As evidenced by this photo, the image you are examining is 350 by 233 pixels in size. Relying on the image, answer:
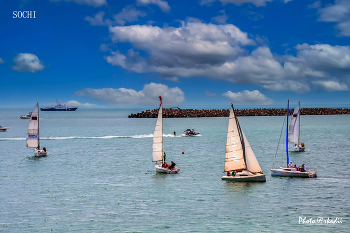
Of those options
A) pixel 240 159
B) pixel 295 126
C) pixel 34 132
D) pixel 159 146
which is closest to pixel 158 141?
pixel 159 146

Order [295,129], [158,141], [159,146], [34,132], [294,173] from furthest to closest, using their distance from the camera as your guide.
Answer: [34,132], [295,129], [159,146], [158,141], [294,173]

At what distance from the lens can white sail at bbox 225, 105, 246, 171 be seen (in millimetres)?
40612

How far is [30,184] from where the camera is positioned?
43844 mm

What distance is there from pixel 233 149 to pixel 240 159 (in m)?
1.45

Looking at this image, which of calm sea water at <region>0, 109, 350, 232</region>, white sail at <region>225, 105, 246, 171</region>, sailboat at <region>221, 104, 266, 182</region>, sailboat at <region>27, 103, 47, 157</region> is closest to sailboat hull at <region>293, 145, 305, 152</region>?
calm sea water at <region>0, 109, 350, 232</region>

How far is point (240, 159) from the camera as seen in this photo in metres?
41.4

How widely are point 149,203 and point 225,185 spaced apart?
10409 mm

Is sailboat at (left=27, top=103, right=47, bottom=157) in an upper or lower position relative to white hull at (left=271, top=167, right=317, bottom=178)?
upper

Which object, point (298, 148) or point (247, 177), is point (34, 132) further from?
point (298, 148)

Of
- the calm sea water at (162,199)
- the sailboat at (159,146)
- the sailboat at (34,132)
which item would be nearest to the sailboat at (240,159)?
the calm sea water at (162,199)

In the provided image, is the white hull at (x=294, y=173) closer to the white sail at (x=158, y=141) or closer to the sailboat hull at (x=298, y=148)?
the white sail at (x=158, y=141)

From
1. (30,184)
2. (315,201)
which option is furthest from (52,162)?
(315,201)

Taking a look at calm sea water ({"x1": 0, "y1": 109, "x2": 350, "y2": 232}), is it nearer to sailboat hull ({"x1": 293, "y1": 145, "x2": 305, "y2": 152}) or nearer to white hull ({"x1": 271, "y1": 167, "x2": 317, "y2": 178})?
white hull ({"x1": 271, "y1": 167, "x2": 317, "y2": 178})

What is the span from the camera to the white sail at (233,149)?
40.6 m
